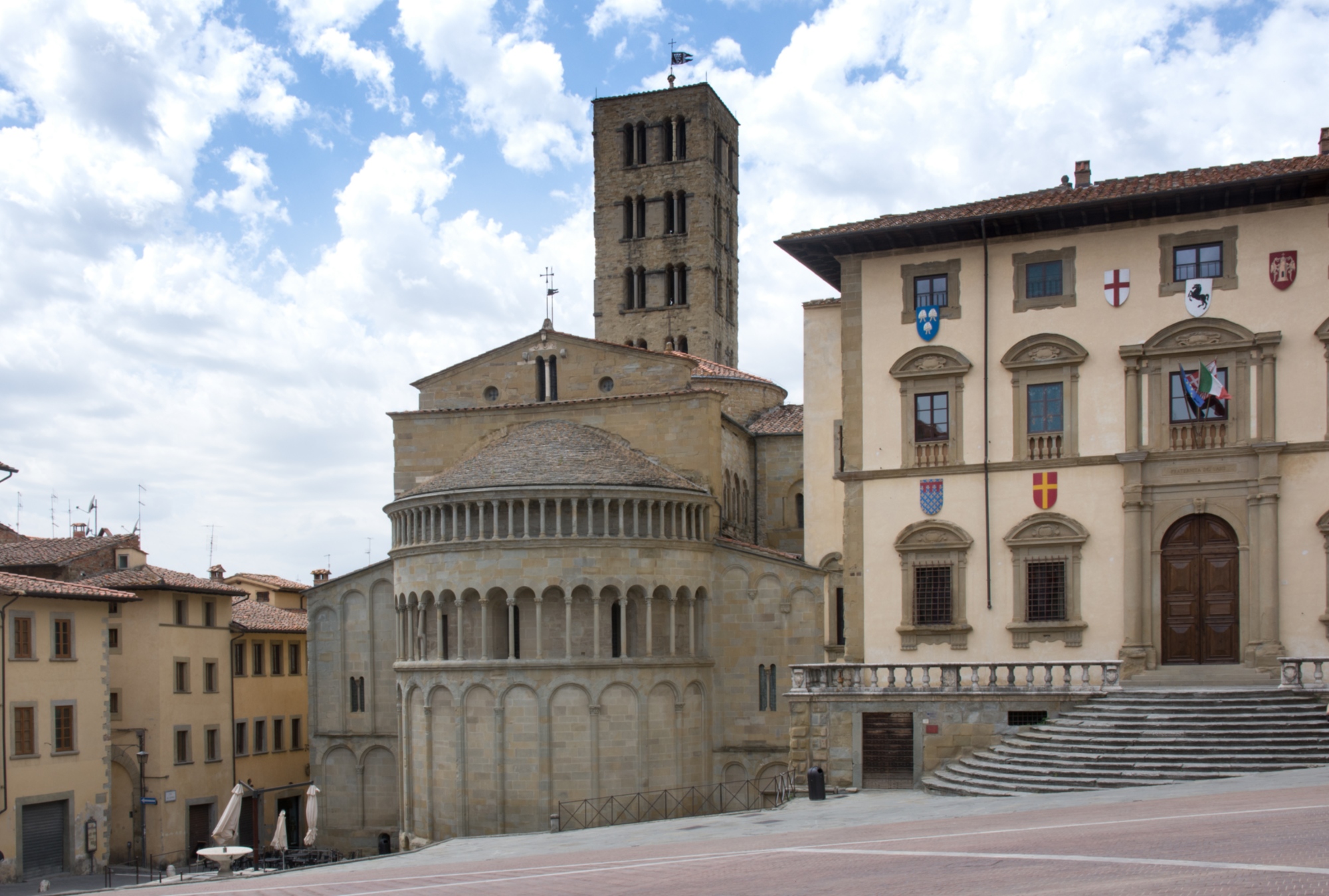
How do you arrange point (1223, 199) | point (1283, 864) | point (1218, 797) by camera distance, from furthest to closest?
point (1223, 199) → point (1218, 797) → point (1283, 864)

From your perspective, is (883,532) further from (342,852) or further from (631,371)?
(342,852)

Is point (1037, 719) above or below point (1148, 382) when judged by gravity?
below

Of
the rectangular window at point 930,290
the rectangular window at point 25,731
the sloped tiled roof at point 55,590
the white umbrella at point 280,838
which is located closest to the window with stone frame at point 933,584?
the rectangular window at point 930,290

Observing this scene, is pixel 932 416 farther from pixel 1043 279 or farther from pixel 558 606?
pixel 558 606

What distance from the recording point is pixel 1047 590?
3397 centimetres

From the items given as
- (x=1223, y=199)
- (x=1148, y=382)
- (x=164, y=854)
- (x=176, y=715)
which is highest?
(x=1223, y=199)

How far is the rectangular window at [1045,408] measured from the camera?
34.2 meters

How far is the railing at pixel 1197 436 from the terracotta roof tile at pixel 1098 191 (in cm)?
559

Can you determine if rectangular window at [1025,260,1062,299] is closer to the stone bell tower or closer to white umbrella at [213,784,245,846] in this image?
white umbrella at [213,784,245,846]

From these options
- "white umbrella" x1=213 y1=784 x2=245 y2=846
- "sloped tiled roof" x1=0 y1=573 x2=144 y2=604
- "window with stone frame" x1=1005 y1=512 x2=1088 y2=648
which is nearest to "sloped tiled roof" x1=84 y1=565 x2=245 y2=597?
"sloped tiled roof" x1=0 y1=573 x2=144 y2=604

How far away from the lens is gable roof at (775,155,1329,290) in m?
32.1

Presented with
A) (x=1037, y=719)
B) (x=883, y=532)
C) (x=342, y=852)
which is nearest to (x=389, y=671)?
(x=342, y=852)

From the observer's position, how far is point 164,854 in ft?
175

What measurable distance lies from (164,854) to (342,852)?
7.39 metres
